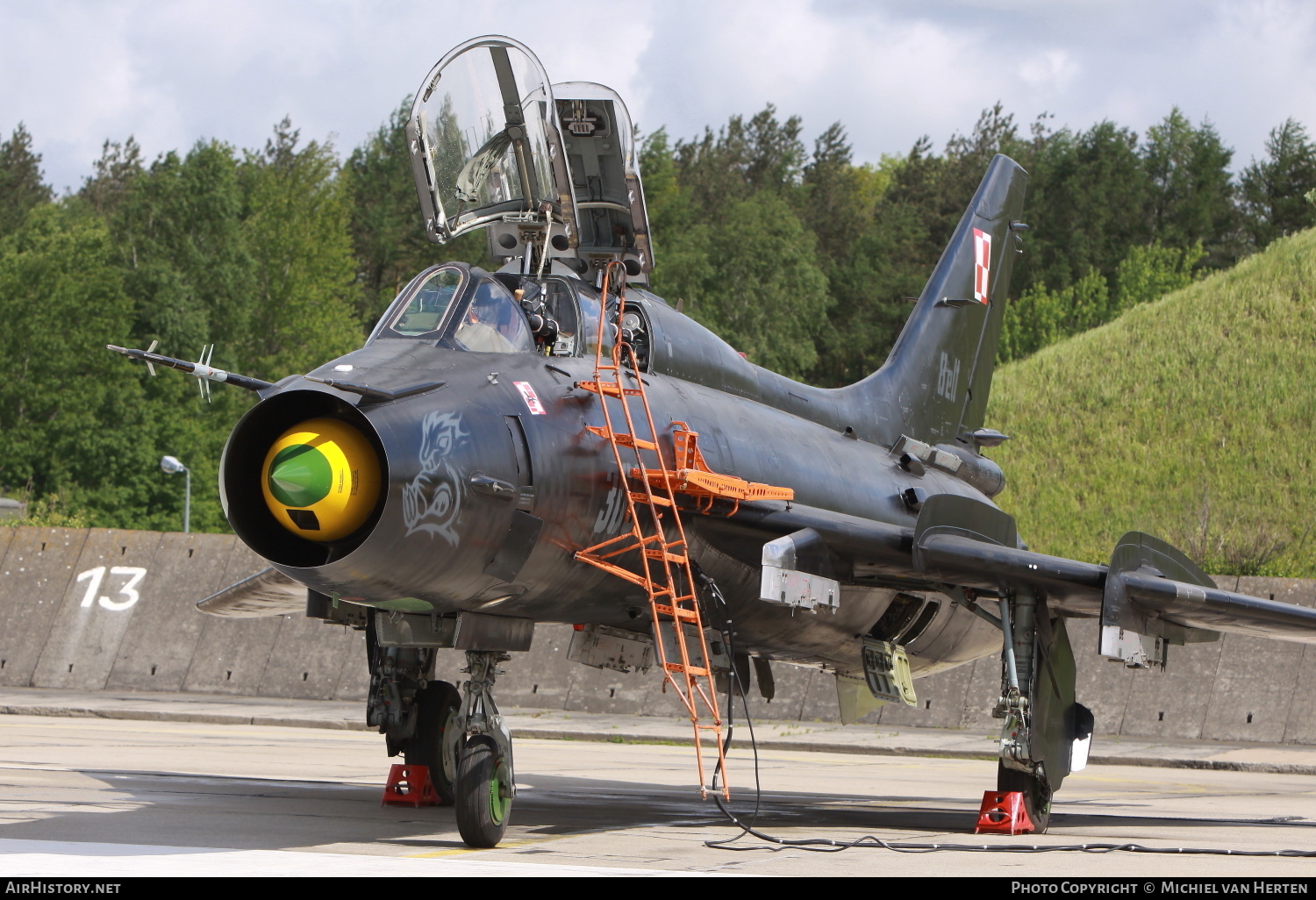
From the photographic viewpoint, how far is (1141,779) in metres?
16.4

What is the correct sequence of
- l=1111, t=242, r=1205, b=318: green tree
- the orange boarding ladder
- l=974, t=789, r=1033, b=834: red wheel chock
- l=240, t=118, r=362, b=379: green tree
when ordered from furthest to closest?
l=1111, t=242, r=1205, b=318: green tree → l=240, t=118, r=362, b=379: green tree → l=974, t=789, r=1033, b=834: red wheel chock → the orange boarding ladder

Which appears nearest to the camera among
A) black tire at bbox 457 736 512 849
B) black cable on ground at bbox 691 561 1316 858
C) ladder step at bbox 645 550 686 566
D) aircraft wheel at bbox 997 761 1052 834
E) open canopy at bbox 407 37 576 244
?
black tire at bbox 457 736 512 849

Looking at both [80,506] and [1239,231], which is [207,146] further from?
[1239,231]

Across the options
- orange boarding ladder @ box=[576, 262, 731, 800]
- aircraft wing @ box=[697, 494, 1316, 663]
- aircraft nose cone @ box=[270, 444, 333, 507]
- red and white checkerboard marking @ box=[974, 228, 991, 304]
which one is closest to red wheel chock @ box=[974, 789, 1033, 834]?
aircraft wing @ box=[697, 494, 1316, 663]

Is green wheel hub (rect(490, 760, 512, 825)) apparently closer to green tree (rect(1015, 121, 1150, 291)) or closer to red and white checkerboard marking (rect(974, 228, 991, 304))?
red and white checkerboard marking (rect(974, 228, 991, 304))

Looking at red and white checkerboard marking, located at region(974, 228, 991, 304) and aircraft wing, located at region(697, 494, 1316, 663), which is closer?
aircraft wing, located at region(697, 494, 1316, 663)

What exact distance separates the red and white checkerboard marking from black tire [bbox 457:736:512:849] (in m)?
8.61

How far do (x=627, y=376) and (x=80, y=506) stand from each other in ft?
161

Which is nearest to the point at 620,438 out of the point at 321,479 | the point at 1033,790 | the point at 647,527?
the point at 647,527

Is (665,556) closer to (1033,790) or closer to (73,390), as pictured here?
(1033,790)

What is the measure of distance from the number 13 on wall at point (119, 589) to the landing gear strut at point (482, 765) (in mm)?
15769

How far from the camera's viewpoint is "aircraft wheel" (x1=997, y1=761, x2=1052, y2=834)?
33.9 feet

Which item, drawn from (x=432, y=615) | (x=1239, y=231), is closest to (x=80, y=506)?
(x=432, y=615)

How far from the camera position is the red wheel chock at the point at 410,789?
1074 centimetres
